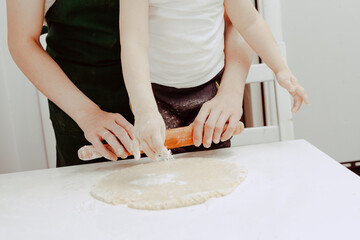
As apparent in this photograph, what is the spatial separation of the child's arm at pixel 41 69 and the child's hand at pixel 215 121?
0.15 metres

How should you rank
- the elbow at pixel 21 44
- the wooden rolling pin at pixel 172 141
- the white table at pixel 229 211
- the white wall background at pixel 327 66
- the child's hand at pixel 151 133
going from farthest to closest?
the white wall background at pixel 327 66 → the elbow at pixel 21 44 → the wooden rolling pin at pixel 172 141 → the child's hand at pixel 151 133 → the white table at pixel 229 211

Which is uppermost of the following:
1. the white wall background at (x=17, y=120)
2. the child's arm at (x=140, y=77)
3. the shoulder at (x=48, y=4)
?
the shoulder at (x=48, y=4)

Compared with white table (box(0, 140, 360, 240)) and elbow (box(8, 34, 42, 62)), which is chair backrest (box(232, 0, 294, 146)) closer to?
white table (box(0, 140, 360, 240))

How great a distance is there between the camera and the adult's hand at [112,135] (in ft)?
2.39

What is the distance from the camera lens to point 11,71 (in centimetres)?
153

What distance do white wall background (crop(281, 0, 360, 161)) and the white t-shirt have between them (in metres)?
0.91

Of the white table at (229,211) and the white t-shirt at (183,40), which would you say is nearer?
the white table at (229,211)

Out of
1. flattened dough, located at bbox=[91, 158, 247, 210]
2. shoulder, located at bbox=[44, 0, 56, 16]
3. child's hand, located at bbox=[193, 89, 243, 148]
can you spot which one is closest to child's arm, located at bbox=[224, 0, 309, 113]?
child's hand, located at bbox=[193, 89, 243, 148]

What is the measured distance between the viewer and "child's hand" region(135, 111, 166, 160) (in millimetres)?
601

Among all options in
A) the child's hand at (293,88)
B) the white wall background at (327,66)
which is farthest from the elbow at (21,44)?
the white wall background at (327,66)

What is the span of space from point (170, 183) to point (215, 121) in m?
0.17

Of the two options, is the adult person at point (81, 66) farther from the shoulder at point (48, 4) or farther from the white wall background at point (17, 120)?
the white wall background at point (17, 120)

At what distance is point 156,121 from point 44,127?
42.1 inches

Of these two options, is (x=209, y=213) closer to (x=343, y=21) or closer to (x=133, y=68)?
(x=133, y=68)
